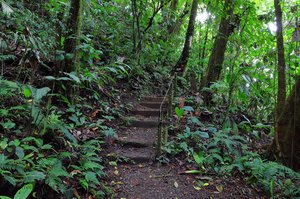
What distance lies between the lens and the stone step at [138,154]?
4.55 m

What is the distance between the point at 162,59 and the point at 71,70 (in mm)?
5639

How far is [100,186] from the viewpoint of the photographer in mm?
3514

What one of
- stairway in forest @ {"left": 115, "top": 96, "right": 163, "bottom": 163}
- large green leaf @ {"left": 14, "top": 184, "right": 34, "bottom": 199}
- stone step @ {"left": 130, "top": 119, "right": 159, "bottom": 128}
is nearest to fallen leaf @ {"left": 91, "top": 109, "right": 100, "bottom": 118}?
stairway in forest @ {"left": 115, "top": 96, "right": 163, "bottom": 163}

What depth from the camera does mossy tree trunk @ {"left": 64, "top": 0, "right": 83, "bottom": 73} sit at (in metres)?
4.94

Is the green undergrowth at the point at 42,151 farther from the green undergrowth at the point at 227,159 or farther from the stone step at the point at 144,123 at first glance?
the green undergrowth at the point at 227,159

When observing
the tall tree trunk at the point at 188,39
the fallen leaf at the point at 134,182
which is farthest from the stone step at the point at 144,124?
the tall tree trunk at the point at 188,39

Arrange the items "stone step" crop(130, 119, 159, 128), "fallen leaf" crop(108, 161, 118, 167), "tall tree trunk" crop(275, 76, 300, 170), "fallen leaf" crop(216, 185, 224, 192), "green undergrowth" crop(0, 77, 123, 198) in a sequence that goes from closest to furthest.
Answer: "green undergrowth" crop(0, 77, 123, 198) < "fallen leaf" crop(216, 185, 224, 192) < "fallen leaf" crop(108, 161, 118, 167) < "tall tree trunk" crop(275, 76, 300, 170) < "stone step" crop(130, 119, 159, 128)

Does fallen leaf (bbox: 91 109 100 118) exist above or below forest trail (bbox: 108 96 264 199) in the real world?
above

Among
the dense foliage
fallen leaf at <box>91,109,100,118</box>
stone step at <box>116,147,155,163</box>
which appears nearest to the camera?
the dense foliage

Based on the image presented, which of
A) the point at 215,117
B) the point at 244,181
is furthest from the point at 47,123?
the point at 215,117

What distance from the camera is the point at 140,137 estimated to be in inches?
208

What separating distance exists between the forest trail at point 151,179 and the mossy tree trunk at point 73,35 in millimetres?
1841

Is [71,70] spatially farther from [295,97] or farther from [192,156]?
[295,97]

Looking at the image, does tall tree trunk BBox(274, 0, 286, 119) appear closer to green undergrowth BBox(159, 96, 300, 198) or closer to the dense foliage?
the dense foliage
